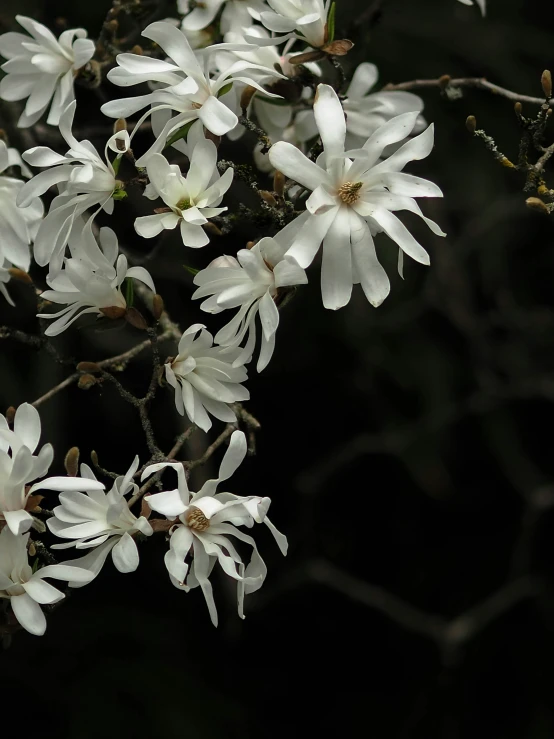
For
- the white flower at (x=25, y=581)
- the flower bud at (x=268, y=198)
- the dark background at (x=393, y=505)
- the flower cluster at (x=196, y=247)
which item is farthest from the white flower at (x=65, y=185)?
the dark background at (x=393, y=505)

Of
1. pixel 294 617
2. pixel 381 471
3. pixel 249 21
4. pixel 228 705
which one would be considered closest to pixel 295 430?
pixel 381 471

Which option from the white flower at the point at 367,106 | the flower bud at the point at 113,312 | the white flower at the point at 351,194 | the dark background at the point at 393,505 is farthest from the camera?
the dark background at the point at 393,505

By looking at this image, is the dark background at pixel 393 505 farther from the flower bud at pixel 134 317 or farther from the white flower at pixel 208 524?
the white flower at pixel 208 524

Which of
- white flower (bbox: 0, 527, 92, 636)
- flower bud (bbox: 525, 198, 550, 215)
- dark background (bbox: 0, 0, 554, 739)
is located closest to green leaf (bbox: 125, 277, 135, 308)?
white flower (bbox: 0, 527, 92, 636)

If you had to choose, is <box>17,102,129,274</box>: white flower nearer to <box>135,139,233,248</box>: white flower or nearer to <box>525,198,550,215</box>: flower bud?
<box>135,139,233,248</box>: white flower

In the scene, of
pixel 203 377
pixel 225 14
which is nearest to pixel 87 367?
pixel 203 377

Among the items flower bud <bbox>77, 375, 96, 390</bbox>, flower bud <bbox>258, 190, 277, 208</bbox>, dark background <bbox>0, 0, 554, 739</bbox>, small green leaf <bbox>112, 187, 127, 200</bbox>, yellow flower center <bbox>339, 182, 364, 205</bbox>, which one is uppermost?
yellow flower center <bbox>339, 182, 364, 205</bbox>

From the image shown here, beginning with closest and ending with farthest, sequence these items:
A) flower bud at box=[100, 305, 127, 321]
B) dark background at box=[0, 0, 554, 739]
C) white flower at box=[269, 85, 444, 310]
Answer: white flower at box=[269, 85, 444, 310]
flower bud at box=[100, 305, 127, 321]
dark background at box=[0, 0, 554, 739]
